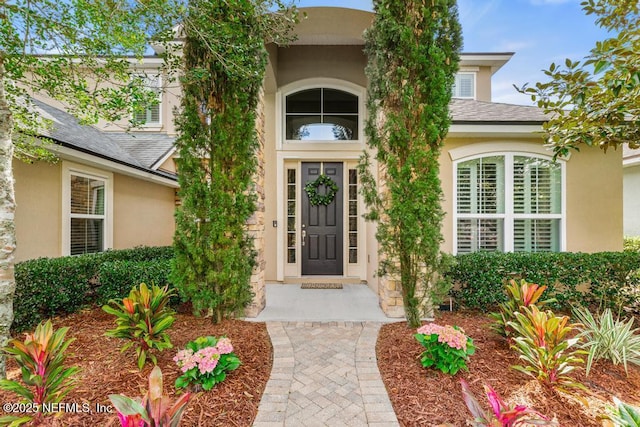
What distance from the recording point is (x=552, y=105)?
12.3 ft

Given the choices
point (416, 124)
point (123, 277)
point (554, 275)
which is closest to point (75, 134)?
point (123, 277)

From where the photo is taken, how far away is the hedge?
11.3 feet

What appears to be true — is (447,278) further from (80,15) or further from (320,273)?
(80,15)

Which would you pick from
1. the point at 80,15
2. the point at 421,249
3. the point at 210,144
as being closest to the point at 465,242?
the point at 421,249

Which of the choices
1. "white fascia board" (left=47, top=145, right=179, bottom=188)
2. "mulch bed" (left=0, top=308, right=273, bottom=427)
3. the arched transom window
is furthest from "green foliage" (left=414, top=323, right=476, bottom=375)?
"white fascia board" (left=47, top=145, right=179, bottom=188)

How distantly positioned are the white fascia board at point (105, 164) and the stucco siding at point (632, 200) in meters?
12.8

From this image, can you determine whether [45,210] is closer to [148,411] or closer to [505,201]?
[148,411]

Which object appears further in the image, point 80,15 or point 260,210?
point 260,210

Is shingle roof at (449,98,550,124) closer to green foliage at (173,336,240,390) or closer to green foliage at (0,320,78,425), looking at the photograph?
green foliage at (173,336,240,390)

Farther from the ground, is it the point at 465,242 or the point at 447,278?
the point at 465,242

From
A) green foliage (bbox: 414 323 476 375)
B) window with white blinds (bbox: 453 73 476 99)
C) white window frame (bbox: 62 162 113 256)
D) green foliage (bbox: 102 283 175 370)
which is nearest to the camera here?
green foliage (bbox: 414 323 476 375)

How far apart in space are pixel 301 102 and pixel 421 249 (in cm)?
428

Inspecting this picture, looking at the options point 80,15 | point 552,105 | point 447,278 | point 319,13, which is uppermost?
point 319,13

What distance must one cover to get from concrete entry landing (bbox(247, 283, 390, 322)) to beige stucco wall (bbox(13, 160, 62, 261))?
3.51 m
